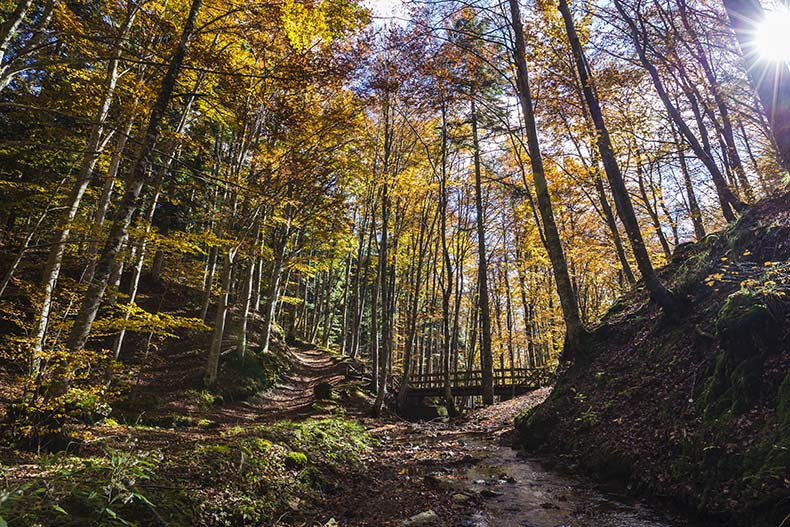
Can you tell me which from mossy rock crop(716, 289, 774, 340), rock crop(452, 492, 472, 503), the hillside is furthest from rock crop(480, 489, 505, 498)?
mossy rock crop(716, 289, 774, 340)

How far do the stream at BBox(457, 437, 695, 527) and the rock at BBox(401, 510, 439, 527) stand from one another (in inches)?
15.0

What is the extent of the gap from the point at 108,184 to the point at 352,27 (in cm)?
778

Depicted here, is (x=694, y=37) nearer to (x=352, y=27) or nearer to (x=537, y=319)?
(x=352, y=27)

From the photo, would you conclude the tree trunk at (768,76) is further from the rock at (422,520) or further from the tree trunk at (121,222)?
the tree trunk at (121,222)

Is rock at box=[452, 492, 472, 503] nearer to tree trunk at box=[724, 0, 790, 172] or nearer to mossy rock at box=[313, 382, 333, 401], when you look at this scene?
tree trunk at box=[724, 0, 790, 172]

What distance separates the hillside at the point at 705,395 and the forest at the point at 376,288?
1.5 inches

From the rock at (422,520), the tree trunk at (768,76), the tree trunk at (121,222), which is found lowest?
the rock at (422,520)

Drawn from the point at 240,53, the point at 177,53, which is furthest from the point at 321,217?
the point at 177,53

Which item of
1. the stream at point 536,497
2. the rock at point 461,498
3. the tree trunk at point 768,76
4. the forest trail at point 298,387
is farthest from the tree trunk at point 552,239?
the forest trail at point 298,387

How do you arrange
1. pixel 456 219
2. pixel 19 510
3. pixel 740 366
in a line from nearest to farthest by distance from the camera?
pixel 19 510, pixel 740 366, pixel 456 219

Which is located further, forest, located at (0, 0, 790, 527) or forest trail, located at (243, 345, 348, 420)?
forest trail, located at (243, 345, 348, 420)

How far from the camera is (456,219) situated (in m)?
19.9

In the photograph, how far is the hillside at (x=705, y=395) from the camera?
3668 mm

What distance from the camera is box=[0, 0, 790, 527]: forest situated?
165 inches
